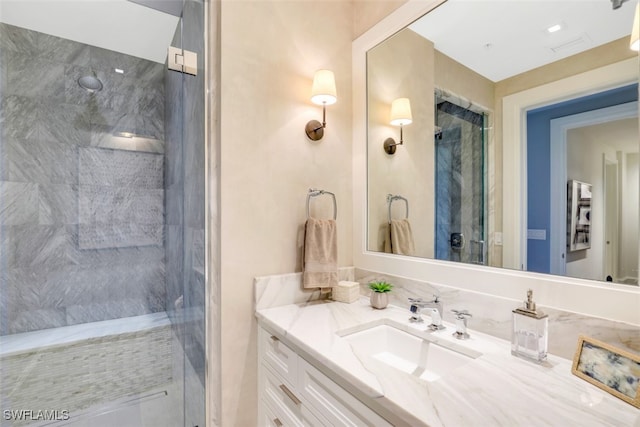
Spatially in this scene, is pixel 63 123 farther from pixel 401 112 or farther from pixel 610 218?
pixel 610 218

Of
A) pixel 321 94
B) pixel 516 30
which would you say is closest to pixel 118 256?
pixel 321 94

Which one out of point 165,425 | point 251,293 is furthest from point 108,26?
point 165,425

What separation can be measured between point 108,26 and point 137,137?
2.15ft

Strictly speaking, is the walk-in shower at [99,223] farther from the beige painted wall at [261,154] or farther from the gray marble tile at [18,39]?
the beige painted wall at [261,154]

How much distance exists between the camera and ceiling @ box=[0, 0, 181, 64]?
5.30ft

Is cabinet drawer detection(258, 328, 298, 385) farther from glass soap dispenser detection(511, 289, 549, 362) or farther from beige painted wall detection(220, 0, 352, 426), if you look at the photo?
glass soap dispenser detection(511, 289, 549, 362)

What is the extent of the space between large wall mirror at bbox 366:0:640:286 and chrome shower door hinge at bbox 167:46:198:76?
962mm

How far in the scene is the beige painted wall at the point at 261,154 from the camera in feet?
4.25

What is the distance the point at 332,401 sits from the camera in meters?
0.86

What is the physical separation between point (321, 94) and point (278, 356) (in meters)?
1.20

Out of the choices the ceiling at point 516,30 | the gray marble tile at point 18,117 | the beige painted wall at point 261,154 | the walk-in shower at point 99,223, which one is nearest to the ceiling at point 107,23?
the walk-in shower at point 99,223

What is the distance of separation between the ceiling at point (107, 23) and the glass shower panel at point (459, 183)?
155cm

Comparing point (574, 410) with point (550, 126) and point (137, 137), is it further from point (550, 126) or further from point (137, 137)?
point (137, 137)

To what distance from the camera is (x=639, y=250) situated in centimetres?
79
